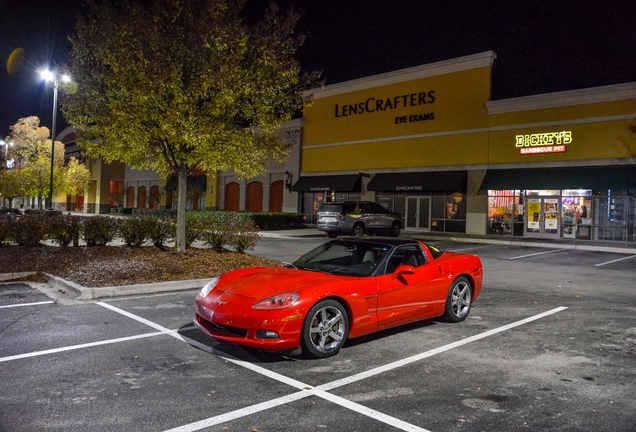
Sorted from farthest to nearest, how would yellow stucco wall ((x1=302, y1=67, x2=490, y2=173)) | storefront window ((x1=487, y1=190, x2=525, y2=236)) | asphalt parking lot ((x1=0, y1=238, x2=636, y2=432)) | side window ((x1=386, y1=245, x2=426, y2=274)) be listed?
yellow stucco wall ((x1=302, y1=67, x2=490, y2=173))
storefront window ((x1=487, y1=190, x2=525, y2=236))
side window ((x1=386, y1=245, x2=426, y2=274))
asphalt parking lot ((x1=0, y1=238, x2=636, y2=432))

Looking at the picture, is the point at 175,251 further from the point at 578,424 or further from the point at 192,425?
the point at 578,424

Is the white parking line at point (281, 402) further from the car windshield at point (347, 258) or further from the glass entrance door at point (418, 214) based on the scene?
the glass entrance door at point (418, 214)

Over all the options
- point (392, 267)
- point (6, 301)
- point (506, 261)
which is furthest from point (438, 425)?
point (506, 261)

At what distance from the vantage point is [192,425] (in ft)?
12.6

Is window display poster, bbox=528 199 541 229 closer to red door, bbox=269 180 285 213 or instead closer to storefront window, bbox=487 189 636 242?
storefront window, bbox=487 189 636 242

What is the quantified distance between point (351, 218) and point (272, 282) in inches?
743

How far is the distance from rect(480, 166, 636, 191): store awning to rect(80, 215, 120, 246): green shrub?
19.4 meters

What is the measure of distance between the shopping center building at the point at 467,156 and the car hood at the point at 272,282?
855 inches

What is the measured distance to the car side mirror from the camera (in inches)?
251

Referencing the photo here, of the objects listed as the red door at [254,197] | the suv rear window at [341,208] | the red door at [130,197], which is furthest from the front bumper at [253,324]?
the red door at [130,197]

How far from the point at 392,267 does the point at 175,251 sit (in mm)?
7944

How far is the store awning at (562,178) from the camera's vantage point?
23281 millimetres

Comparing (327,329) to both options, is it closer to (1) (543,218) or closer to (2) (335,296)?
(2) (335,296)

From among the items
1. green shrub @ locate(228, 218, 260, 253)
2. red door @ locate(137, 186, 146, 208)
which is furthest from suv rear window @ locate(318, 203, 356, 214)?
red door @ locate(137, 186, 146, 208)
